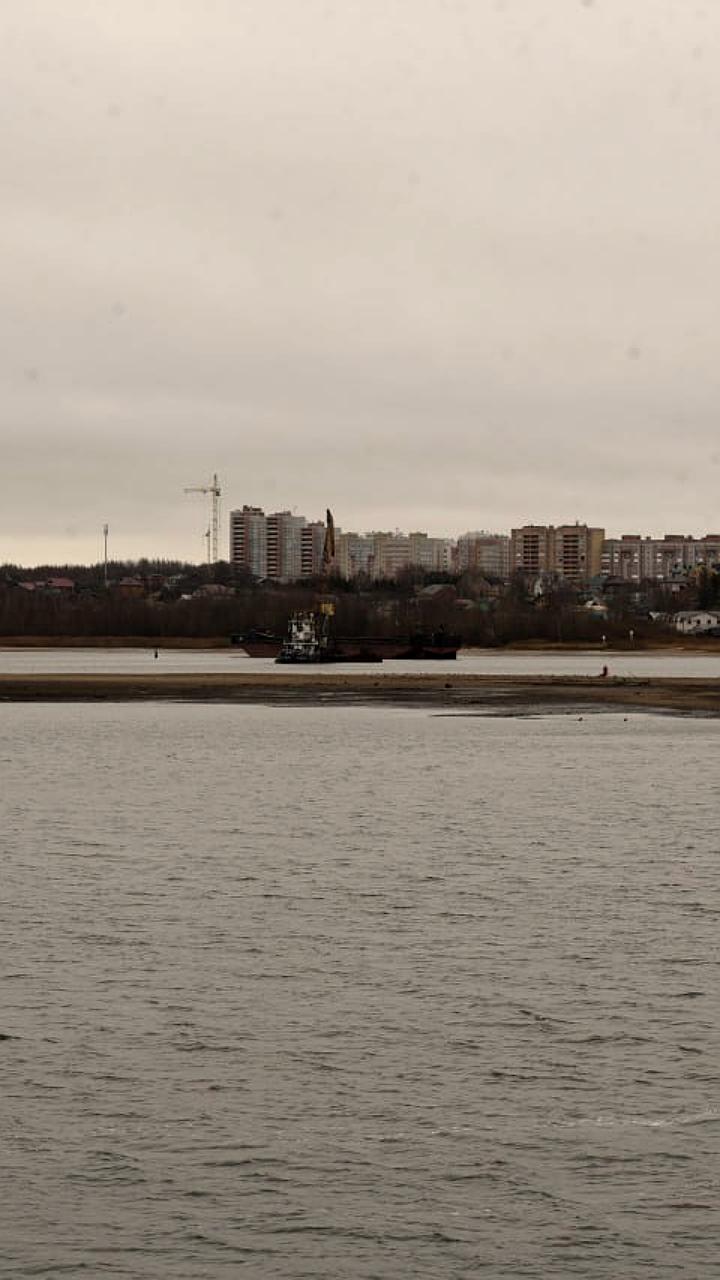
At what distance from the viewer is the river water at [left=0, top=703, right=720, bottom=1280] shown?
51.4ft

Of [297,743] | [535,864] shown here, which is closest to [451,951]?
[535,864]

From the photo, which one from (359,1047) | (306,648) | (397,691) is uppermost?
(306,648)

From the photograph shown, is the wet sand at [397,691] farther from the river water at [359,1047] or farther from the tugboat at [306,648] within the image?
the river water at [359,1047]

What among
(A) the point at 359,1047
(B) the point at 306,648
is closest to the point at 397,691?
(B) the point at 306,648

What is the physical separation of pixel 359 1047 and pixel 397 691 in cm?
9773

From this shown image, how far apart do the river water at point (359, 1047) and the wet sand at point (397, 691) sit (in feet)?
190

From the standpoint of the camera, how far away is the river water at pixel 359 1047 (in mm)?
15664

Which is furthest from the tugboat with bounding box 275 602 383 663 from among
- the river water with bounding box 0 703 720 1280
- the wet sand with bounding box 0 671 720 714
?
the river water with bounding box 0 703 720 1280

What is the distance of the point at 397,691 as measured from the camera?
119375 mm

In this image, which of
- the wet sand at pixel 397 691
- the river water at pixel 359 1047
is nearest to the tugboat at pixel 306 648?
the wet sand at pixel 397 691

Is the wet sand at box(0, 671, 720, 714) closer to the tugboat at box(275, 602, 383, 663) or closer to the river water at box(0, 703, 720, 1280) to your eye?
the tugboat at box(275, 602, 383, 663)

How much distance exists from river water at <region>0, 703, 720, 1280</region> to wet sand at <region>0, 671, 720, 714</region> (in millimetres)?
57760

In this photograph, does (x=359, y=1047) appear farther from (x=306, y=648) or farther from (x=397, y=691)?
(x=306, y=648)

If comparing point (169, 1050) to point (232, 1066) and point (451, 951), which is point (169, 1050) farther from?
point (451, 951)
